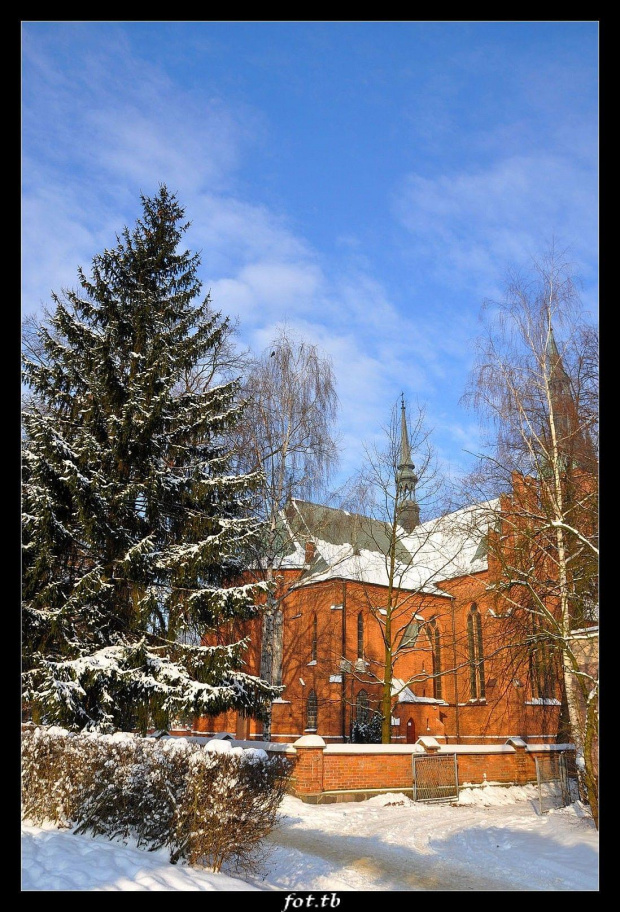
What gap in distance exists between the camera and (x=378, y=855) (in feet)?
32.4

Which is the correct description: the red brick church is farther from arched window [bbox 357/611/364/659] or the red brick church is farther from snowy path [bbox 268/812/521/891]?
snowy path [bbox 268/812/521/891]

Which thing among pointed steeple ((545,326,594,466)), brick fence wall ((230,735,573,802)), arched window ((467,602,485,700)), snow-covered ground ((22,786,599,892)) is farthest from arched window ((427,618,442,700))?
pointed steeple ((545,326,594,466))

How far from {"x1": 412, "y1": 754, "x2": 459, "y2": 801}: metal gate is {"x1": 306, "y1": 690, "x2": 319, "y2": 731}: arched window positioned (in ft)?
33.8

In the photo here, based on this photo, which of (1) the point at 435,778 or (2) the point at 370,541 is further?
(2) the point at 370,541

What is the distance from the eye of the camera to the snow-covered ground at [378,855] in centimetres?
630

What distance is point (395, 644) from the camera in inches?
1255

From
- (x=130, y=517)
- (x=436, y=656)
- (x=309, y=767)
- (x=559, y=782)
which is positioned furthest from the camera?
(x=436, y=656)

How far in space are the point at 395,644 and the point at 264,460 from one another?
14.9 metres

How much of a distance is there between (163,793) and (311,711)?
2171 cm

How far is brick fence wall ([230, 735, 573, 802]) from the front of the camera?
1522 cm

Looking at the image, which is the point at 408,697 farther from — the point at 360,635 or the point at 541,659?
the point at 541,659

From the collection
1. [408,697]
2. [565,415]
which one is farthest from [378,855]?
[408,697]
